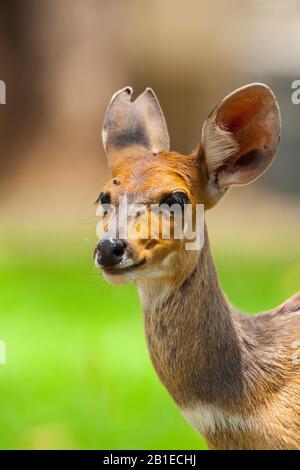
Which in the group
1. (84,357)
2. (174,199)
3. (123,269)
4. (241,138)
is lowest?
(84,357)

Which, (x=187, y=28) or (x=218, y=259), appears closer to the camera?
(x=218, y=259)

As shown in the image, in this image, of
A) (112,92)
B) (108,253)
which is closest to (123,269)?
(108,253)

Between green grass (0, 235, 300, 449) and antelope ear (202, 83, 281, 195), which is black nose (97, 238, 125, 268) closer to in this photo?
green grass (0, 235, 300, 449)

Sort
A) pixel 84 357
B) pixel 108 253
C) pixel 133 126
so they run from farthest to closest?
pixel 84 357, pixel 133 126, pixel 108 253

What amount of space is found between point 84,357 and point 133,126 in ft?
7.09

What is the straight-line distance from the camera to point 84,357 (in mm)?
4852

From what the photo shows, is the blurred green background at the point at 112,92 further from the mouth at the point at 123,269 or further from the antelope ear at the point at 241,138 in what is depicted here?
the mouth at the point at 123,269

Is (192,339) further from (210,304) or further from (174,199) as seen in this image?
(174,199)

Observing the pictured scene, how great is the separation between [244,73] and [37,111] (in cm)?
160

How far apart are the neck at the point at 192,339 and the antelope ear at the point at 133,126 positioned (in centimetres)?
36

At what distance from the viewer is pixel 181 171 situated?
8.44 ft

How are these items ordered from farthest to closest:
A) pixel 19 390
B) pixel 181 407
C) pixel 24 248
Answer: pixel 24 248
pixel 19 390
pixel 181 407
